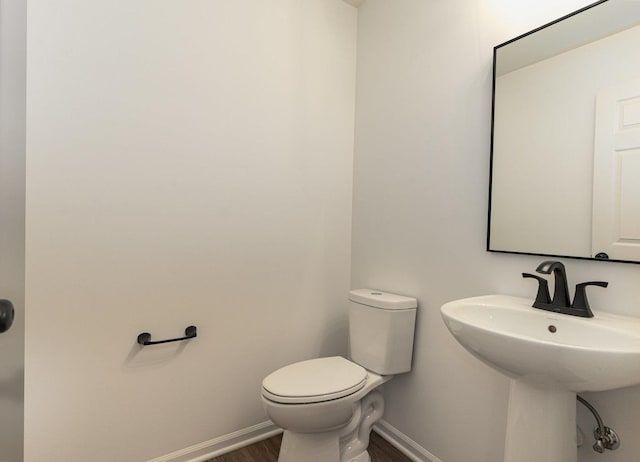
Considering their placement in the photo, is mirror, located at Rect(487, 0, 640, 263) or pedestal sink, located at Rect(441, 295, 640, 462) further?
mirror, located at Rect(487, 0, 640, 263)

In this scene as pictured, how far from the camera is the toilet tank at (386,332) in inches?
61.5

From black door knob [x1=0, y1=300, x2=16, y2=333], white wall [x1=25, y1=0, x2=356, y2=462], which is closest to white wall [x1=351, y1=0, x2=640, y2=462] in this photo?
white wall [x1=25, y1=0, x2=356, y2=462]

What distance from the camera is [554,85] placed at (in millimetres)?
1149

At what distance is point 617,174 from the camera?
100 centimetres

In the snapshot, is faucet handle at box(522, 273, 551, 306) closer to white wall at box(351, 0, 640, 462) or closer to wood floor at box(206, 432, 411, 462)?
white wall at box(351, 0, 640, 462)

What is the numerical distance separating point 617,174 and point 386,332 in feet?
3.50

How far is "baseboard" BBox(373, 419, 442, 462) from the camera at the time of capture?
61.2 inches

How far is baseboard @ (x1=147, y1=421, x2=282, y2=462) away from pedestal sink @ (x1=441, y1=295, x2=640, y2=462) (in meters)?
1.23

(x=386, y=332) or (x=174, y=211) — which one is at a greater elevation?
(x=174, y=211)

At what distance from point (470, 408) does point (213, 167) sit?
1.60 m

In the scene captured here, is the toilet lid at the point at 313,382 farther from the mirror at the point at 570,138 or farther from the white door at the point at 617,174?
the white door at the point at 617,174

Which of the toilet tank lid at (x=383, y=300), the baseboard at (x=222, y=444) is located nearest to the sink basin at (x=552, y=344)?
the toilet tank lid at (x=383, y=300)

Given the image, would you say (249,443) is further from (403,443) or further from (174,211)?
(174,211)

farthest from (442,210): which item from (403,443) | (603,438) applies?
(403,443)
